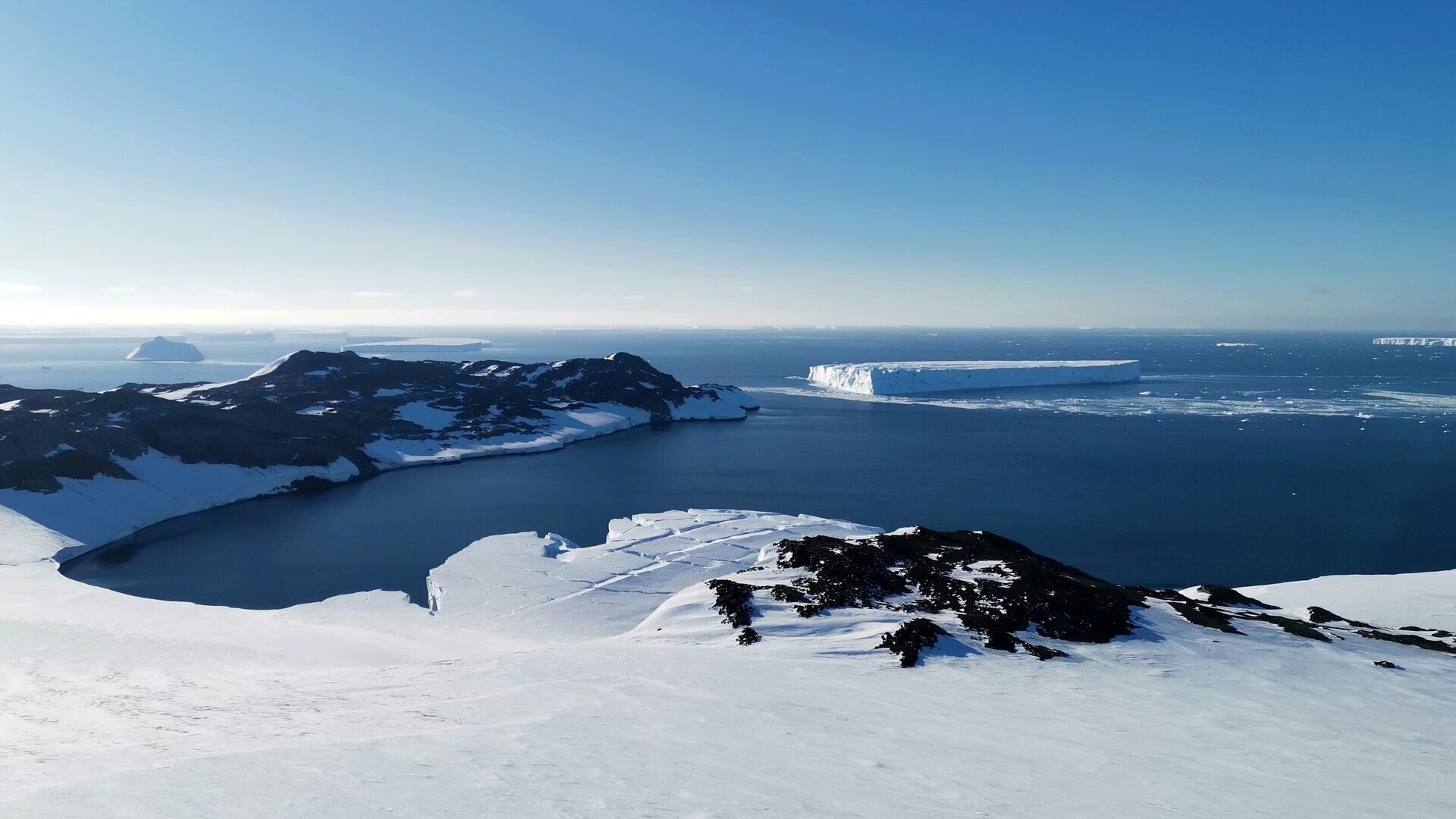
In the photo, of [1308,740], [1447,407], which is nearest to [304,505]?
[1308,740]

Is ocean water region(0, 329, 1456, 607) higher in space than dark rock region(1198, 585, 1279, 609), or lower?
lower

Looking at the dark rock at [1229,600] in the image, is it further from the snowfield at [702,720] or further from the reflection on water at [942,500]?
the reflection on water at [942,500]

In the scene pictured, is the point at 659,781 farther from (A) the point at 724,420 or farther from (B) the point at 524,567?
(A) the point at 724,420

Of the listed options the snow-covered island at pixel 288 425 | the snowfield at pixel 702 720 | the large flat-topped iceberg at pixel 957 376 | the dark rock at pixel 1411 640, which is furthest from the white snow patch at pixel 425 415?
the dark rock at pixel 1411 640

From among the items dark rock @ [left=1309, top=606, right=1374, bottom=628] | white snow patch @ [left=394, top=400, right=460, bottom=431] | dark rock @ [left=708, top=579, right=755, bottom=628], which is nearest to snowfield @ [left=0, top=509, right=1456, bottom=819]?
dark rock @ [left=708, top=579, right=755, bottom=628]

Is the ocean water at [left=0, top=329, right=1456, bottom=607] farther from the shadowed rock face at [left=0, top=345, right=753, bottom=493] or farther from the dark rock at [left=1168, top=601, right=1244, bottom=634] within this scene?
the dark rock at [left=1168, top=601, right=1244, bottom=634]

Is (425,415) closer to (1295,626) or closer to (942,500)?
(942,500)
